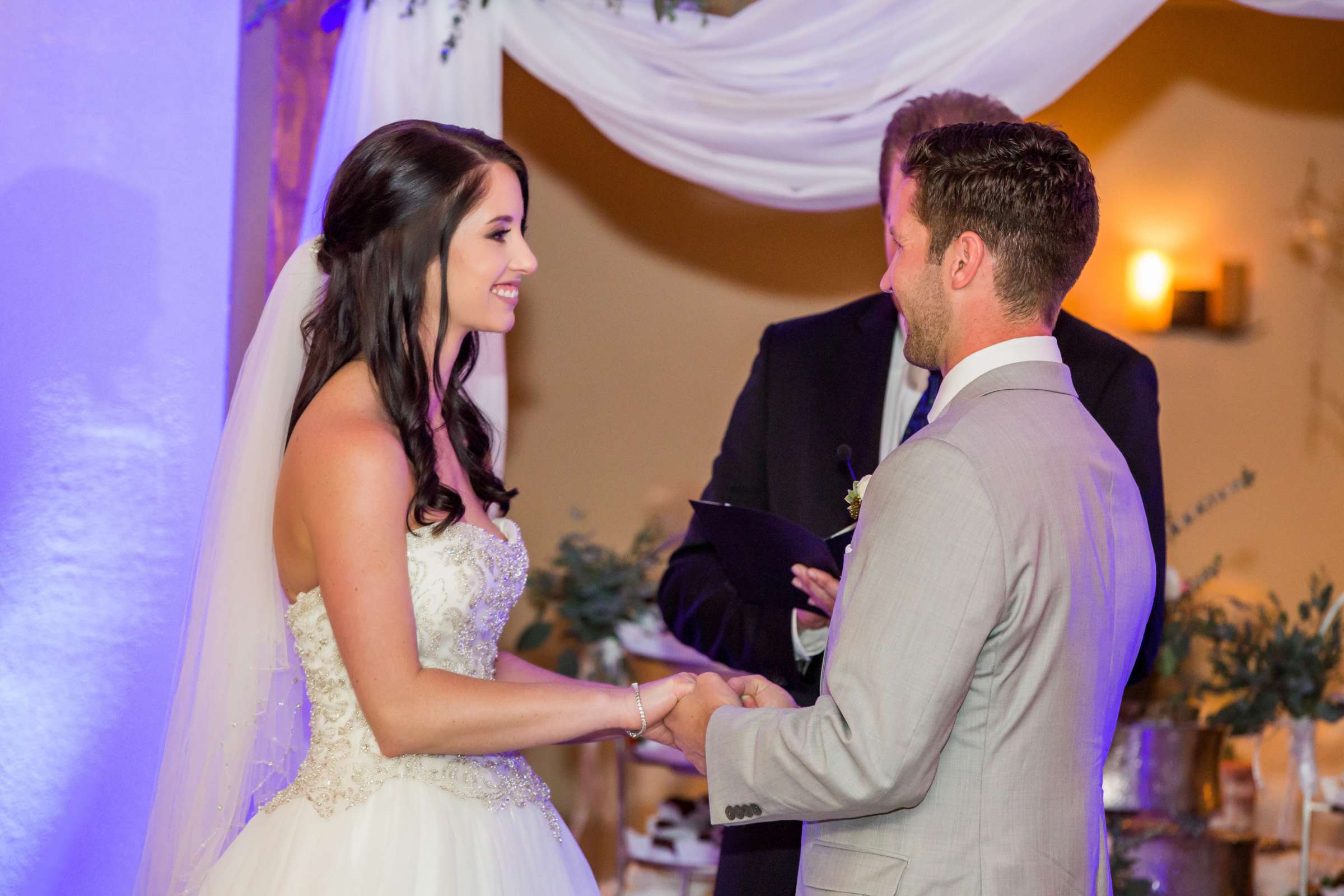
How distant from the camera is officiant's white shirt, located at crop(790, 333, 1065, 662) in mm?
1883

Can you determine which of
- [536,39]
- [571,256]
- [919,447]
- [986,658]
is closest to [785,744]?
[986,658]

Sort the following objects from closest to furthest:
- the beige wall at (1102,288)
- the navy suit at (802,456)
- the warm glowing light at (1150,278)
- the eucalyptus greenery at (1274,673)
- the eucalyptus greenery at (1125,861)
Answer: the navy suit at (802,456) → the eucalyptus greenery at (1125,861) → the eucalyptus greenery at (1274,673) → the beige wall at (1102,288) → the warm glowing light at (1150,278)

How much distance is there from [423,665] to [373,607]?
0.69 ft

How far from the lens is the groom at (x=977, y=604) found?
1.67 meters

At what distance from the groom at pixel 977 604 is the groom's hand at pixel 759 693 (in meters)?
0.33

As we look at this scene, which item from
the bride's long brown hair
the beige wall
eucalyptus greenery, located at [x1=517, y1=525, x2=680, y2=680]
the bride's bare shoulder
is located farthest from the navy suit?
the beige wall

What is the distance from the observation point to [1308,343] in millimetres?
6156

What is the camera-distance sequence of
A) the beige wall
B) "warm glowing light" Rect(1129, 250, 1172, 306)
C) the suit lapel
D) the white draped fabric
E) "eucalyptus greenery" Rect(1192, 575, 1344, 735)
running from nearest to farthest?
the suit lapel → the white draped fabric → "eucalyptus greenery" Rect(1192, 575, 1344, 735) → the beige wall → "warm glowing light" Rect(1129, 250, 1172, 306)

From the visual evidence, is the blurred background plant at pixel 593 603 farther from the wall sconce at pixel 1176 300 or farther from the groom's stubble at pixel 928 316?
the groom's stubble at pixel 928 316

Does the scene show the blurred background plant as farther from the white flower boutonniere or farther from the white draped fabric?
the white flower boutonniere

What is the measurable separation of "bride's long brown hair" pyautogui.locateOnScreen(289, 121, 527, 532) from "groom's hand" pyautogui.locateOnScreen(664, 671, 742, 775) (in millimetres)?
519

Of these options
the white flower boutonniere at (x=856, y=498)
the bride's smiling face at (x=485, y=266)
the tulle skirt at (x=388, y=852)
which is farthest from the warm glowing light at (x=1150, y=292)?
the tulle skirt at (x=388, y=852)

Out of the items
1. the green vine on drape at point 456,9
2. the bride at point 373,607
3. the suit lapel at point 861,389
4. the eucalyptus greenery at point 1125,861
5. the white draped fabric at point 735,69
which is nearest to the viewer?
the bride at point 373,607

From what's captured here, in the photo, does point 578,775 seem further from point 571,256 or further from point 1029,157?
point 1029,157
